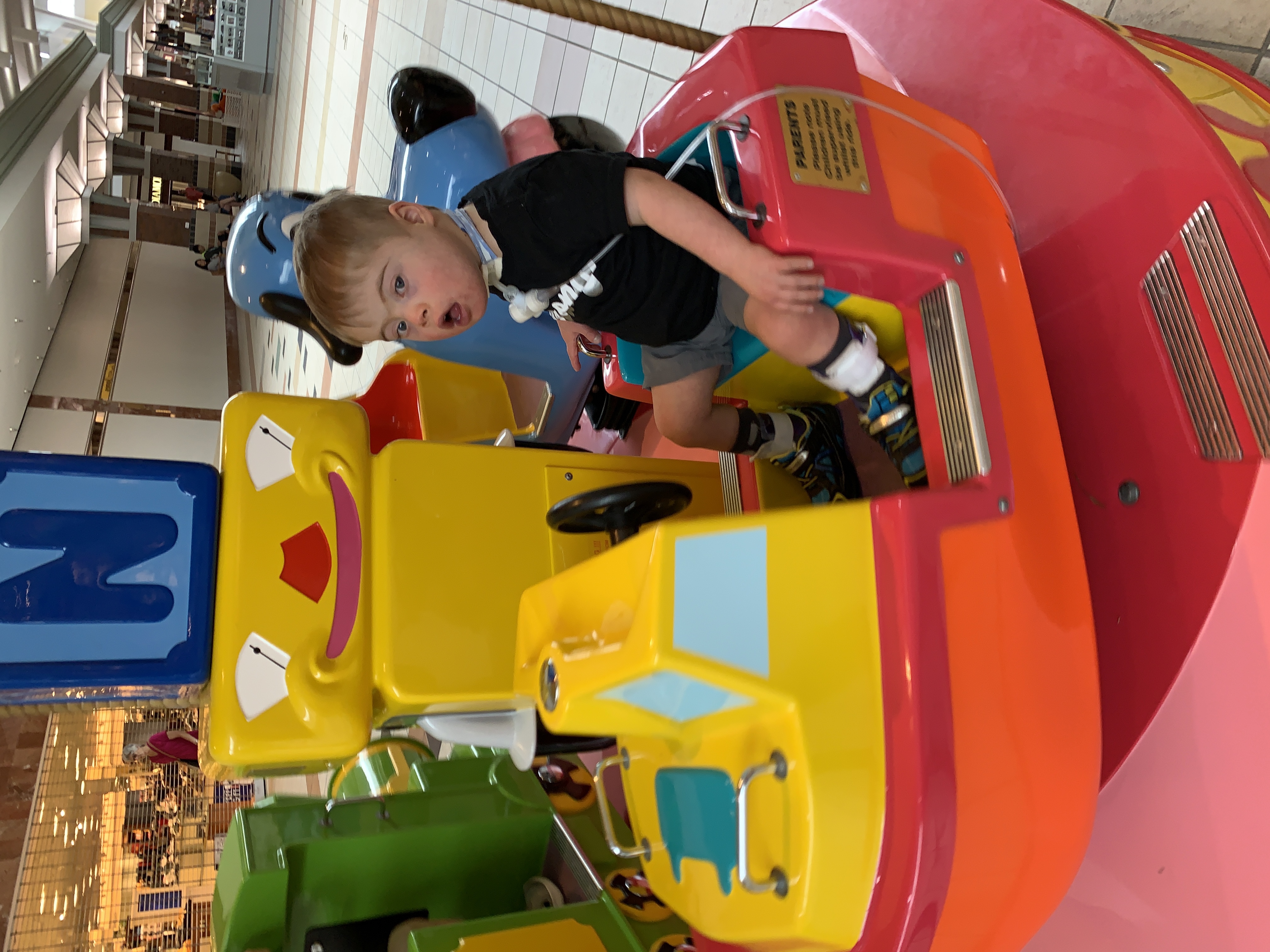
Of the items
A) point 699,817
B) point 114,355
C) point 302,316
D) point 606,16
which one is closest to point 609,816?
point 699,817

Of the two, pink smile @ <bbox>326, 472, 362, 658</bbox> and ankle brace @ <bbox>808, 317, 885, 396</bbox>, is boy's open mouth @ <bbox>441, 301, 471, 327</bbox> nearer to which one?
pink smile @ <bbox>326, 472, 362, 658</bbox>

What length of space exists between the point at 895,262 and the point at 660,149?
1.75 feet

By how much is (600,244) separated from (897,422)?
58cm

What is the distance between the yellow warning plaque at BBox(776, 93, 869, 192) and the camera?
1.17 meters

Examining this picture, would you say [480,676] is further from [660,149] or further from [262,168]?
[262,168]

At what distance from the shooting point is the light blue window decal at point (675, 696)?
94 centimetres

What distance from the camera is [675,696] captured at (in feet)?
3.24

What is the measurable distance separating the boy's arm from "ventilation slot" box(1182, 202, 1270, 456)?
500mm

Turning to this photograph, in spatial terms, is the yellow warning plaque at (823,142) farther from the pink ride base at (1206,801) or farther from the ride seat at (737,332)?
the pink ride base at (1206,801)

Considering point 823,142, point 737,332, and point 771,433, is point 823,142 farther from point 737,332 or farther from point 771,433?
point 771,433

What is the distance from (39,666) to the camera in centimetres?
124

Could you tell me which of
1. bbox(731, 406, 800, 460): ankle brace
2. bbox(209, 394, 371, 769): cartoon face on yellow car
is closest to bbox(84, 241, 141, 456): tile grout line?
bbox(209, 394, 371, 769): cartoon face on yellow car

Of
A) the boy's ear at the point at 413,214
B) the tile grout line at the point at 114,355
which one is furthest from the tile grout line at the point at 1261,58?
the tile grout line at the point at 114,355

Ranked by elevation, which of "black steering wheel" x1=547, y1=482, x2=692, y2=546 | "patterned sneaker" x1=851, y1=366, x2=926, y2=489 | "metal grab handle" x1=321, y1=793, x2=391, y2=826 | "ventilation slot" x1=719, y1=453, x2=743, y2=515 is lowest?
"metal grab handle" x1=321, y1=793, x2=391, y2=826
